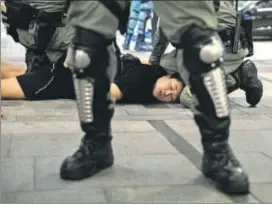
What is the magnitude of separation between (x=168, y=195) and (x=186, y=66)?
51cm

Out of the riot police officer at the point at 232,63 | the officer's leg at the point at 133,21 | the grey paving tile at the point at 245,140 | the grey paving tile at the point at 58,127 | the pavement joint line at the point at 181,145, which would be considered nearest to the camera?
the pavement joint line at the point at 181,145

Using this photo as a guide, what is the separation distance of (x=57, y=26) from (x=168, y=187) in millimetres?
2384

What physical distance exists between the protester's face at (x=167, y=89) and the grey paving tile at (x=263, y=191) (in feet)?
6.86

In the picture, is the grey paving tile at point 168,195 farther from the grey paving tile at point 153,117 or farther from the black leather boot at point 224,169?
the grey paving tile at point 153,117

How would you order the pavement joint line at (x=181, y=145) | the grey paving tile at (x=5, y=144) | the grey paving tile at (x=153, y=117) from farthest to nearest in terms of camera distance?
the grey paving tile at (x=153, y=117)
the grey paving tile at (x=5, y=144)
the pavement joint line at (x=181, y=145)

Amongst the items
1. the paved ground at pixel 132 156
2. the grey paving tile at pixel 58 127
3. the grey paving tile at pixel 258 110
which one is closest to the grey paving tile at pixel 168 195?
the paved ground at pixel 132 156

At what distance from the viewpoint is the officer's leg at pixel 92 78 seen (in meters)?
2.33

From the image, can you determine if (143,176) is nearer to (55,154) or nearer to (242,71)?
(55,154)

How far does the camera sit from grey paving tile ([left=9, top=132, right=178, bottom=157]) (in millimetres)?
2877

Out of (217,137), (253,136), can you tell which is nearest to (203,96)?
(217,137)

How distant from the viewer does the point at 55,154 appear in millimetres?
2826

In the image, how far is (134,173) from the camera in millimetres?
2523

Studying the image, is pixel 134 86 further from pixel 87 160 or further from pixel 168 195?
pixel 168 195

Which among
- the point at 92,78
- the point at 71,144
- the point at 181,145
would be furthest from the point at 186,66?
the point at 71,144
